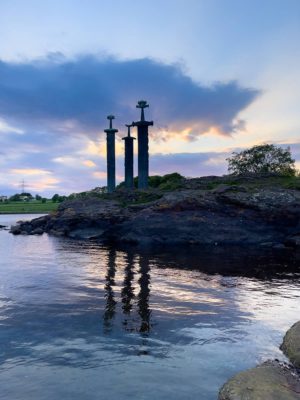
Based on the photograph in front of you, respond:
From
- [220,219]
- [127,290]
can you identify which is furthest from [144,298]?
[220,219]

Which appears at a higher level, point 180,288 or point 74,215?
point 74,215

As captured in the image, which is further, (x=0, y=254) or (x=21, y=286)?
(x=0, y=254)

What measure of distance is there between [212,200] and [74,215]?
25587 millimetres

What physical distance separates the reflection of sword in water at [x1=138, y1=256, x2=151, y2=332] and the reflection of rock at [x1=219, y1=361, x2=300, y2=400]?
6.58 metres

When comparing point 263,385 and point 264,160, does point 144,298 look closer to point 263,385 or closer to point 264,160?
point 263,385

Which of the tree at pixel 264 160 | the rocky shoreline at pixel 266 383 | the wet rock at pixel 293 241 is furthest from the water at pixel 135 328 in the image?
the tree at pixel 264 160

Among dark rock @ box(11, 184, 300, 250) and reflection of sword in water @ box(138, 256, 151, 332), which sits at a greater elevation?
dark rock @ box(11, 184, 300, 250)

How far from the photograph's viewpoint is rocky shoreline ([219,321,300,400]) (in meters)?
10.9

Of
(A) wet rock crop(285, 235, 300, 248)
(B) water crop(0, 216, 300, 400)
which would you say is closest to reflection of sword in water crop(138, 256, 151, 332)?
(B) water crop(0, 216, 300, 400)

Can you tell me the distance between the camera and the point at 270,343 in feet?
53.6

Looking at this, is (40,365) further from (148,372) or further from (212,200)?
(212,200)

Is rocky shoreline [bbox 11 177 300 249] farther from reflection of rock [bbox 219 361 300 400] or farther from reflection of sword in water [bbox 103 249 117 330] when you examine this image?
reflection of rock [bbox 219 361 300 400]

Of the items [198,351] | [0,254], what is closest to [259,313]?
[198,351]

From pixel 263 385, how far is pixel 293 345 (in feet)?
13.5
